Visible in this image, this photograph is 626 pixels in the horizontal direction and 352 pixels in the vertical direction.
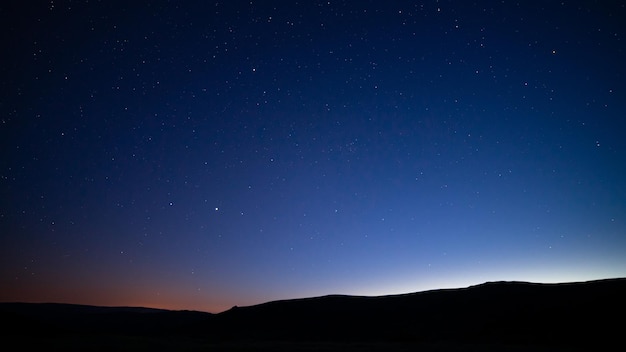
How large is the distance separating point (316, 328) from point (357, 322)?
4100mm

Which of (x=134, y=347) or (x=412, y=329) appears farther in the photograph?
(x=412, y=329)

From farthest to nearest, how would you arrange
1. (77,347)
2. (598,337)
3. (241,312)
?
(241,312), (598,337), (77,347)

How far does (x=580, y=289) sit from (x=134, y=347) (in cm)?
3505

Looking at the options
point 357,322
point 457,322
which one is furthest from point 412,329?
point 357,322

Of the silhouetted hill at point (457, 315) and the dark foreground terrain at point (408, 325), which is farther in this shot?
the silhouetted hill at point (457, 315)

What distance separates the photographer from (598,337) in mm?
19938

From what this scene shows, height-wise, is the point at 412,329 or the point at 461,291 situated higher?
the point at 461,291

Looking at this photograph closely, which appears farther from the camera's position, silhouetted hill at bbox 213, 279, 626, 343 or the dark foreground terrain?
silhouetted hill at bbox 213, 279, 626, 343

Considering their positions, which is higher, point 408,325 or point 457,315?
point 457,315

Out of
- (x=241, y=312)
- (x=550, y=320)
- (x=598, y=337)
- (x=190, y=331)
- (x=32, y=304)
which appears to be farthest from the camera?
(x=32, y=304)

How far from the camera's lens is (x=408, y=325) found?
101 feet

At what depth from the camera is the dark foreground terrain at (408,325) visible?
19.4 meters

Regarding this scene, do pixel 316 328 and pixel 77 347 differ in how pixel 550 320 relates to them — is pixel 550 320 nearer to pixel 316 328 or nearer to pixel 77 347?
pixel 316 328

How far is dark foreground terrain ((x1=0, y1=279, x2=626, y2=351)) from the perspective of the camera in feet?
63.8
